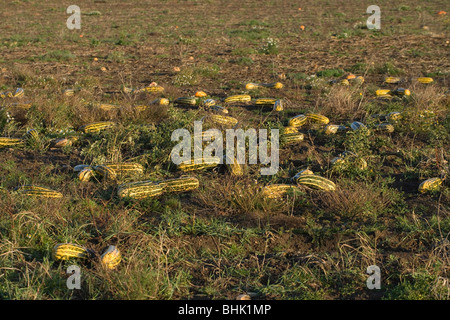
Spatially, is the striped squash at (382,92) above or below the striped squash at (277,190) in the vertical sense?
above

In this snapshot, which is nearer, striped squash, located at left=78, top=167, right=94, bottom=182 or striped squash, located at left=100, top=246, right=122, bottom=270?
striped squash, located at left=100, top=246, right=122, bottom=270

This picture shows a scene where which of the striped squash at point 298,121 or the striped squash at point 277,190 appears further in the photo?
the striped squash at point 298,121

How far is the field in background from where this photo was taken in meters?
3.71

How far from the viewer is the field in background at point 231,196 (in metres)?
3.71

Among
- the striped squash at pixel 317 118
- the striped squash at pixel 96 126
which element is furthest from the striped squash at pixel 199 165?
the striped squash at pixel 317 118

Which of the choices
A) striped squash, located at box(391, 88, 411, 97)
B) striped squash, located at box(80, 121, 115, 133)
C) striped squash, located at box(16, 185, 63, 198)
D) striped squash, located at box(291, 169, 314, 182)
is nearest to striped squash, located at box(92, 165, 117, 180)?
striped squash, located at box(16, 185, 63, 198)

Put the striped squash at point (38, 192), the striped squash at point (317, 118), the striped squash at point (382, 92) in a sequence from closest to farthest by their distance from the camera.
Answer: the striped squash at point (38, 192), the striped squash at point (317, 118), the striped squash at point (382, 92)

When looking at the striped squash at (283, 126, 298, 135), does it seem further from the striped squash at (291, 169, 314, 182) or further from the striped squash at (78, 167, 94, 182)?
the striped squash at (78, 167, 94, 182)

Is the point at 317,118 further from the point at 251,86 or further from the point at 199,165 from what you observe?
the point at 199,165

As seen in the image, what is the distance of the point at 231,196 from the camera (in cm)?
495

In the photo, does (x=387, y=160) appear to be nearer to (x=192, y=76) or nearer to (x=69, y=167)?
(x=69, y=167)

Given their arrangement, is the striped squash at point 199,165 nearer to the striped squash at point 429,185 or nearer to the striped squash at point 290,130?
the striped squash at point 290,130

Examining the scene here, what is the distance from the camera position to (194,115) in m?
6.86
